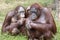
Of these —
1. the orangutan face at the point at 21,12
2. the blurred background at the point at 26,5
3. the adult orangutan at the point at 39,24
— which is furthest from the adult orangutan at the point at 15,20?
the blurred background at the point at 26,5

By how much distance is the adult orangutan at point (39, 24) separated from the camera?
498 centimetres

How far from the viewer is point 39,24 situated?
5.02m

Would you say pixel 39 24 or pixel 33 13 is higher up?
pixel 33 13

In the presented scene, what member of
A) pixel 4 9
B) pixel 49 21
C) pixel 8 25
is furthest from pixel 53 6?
pixel 49 21

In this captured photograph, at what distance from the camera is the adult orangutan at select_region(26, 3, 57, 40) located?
498cm

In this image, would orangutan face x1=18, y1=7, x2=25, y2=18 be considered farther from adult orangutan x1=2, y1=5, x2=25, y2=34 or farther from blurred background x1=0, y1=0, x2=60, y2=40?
blurred background x1=0, y1=0, x2=60, y2=40

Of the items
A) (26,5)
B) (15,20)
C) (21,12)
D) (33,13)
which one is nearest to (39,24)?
(33,13)

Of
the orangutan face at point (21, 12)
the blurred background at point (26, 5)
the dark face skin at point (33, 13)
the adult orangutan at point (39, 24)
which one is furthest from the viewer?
the blurred background at point (26, 5)

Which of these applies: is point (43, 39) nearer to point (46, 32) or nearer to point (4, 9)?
point (46, 32)

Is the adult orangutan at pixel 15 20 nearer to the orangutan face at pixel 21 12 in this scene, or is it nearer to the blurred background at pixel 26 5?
the orangutan face at pixel 21 12

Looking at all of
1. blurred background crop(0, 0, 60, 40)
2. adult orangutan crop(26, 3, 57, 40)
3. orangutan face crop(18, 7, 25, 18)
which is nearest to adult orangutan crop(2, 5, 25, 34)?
orangutan face crop(18, 7, 25, 18)

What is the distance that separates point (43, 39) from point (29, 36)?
258 mm

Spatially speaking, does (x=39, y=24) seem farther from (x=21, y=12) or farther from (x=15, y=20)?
(x=15, y=20)

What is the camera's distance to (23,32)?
579 centimetres
